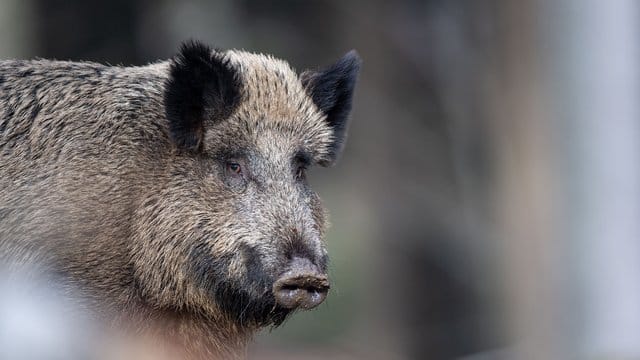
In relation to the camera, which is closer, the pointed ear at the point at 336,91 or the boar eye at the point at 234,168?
the boar eye at the point at 234,168

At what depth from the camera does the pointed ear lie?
8203 millimetres

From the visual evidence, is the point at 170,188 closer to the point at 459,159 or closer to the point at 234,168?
the point at 234,168

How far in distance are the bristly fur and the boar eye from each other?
24mm

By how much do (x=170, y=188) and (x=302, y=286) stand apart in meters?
1.04

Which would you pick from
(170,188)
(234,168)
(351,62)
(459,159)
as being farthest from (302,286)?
(459,159)

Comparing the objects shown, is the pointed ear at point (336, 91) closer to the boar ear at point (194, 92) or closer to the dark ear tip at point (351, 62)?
the dark ear tip at point (351, 62)

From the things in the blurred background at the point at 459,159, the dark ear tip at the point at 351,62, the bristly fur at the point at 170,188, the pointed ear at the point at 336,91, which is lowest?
the bristly fur at the point at 170,188

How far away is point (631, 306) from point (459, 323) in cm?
477

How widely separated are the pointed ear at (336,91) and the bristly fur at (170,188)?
16cm

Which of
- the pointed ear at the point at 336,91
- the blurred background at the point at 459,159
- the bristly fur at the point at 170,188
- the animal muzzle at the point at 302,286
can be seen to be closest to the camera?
the animal muzzle at the point at 302,286

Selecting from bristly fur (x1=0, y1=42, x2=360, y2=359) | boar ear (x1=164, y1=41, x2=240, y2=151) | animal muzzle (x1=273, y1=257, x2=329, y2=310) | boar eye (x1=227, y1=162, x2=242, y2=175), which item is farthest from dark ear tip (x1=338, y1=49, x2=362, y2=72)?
animal muzzle (x1=273, y1=257, x2=329, y2=310)

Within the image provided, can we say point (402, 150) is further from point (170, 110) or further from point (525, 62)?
point (170, 110)


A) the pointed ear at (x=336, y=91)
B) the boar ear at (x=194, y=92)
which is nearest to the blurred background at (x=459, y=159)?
the pointed ear at (x=336, y=91)

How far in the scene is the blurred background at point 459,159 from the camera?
1392cm
